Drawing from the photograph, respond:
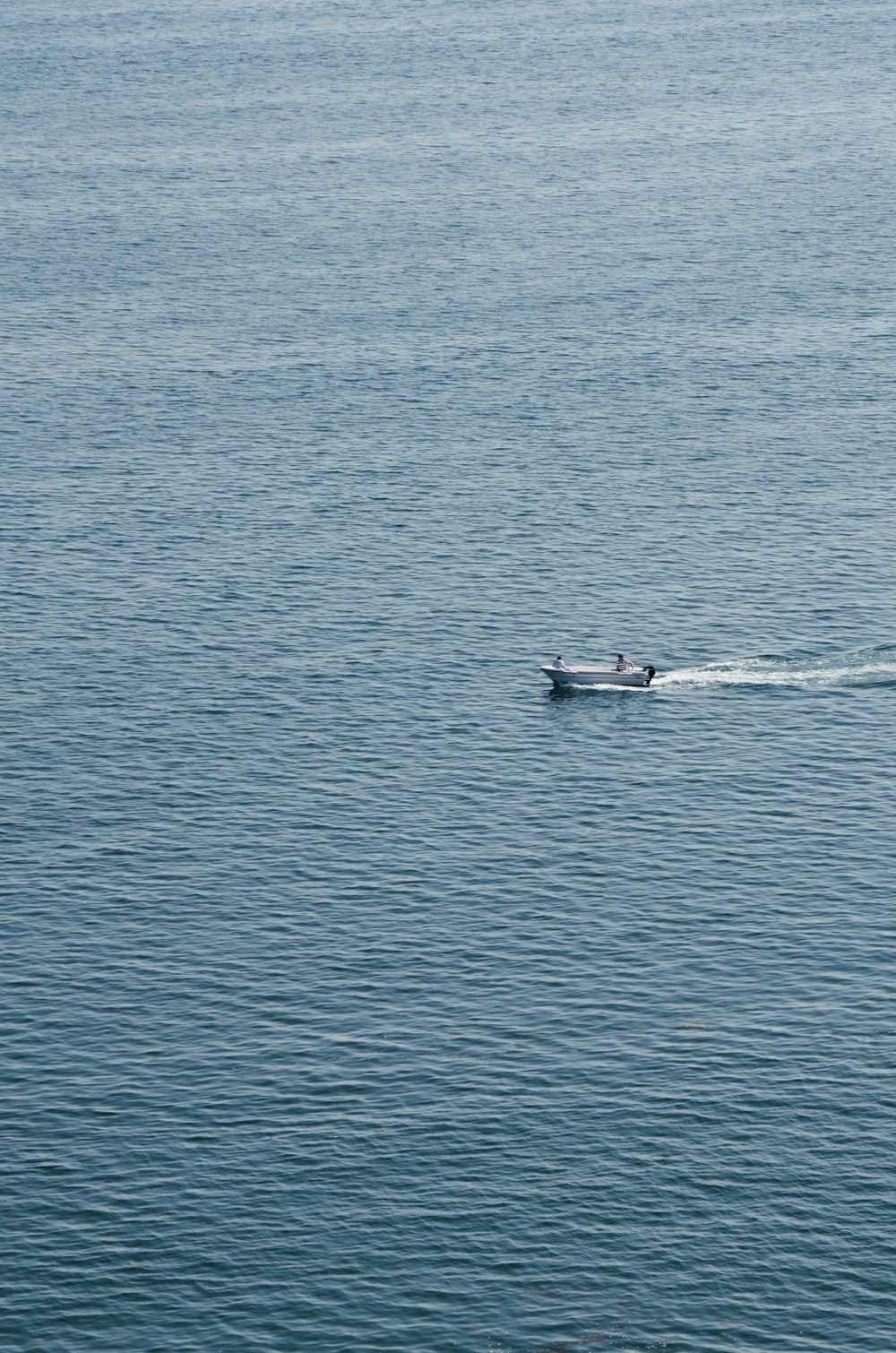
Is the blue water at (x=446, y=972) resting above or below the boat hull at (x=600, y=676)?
below

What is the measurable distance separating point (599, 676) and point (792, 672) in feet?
56.1

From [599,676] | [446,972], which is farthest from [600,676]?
[446,972]

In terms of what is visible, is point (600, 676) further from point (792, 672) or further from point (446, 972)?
point (446, 972)

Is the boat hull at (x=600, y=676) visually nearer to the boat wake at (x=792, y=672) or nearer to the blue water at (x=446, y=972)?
the blue water at (x=446, y=972)

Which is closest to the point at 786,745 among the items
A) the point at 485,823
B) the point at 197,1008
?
the point at 485,823

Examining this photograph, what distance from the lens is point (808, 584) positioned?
198375 mm

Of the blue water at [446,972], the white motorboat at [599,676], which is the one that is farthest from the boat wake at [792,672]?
the white motorboat at [599,676]

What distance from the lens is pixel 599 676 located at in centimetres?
17588

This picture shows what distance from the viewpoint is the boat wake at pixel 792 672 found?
178250mm

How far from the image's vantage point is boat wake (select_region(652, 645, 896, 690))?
17825 cm

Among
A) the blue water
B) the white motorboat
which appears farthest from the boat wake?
the white motorboat

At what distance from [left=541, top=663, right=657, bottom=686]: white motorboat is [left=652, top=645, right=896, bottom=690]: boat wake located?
8.07ft

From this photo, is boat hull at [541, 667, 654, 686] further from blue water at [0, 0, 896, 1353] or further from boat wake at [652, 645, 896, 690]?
boat wake at [652, 645, 896, 690]

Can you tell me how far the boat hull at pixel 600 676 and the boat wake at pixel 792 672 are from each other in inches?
97.2
